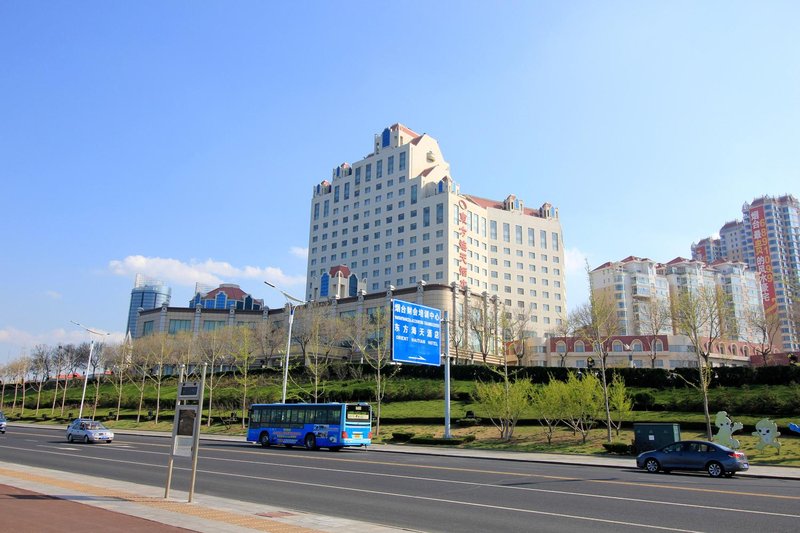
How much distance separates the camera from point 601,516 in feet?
39.1

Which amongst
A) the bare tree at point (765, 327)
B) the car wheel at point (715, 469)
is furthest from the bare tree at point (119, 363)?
the bare tree at point (765, 327)

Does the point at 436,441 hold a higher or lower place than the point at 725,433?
lower

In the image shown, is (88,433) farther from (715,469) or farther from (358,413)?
(715,469)

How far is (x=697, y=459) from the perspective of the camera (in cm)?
2067

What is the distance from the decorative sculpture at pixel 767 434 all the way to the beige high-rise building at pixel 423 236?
258ft

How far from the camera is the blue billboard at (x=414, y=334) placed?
3197 centimetres

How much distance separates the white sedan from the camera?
116 ft

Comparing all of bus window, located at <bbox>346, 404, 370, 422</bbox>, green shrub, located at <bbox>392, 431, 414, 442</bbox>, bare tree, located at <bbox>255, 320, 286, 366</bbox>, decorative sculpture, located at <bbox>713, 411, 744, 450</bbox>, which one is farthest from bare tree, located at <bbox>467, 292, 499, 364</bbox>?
decorative sculpture, located at <bbox>713, 411, 744, 450</bbox>

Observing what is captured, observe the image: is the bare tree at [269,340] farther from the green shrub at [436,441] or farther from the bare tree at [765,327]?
the bare tree at [765,327]

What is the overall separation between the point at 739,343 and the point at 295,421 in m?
93.2

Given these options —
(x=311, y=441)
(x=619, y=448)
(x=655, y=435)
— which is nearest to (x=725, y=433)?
(x=655, y=435)

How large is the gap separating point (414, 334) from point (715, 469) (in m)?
17.2

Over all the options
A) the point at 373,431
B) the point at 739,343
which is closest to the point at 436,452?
the point at 373,431

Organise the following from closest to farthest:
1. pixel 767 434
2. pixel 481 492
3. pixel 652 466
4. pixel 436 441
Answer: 1. pixel 481 492
2. pixel 652 466
3. pixel 767 434
4. pixel 436 441
